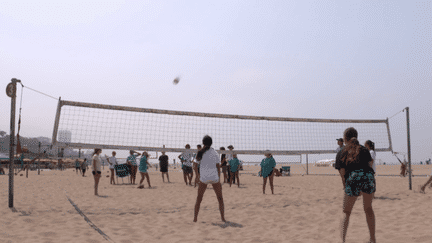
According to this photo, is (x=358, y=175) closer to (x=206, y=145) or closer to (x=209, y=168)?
(x=209, y=168)

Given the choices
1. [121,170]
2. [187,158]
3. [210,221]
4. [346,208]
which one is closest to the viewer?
[346,208]

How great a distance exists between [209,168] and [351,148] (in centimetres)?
222

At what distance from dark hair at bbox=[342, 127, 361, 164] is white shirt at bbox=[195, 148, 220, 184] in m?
2.06

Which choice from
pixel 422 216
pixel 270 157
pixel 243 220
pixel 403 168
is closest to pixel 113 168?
pixel 270 157

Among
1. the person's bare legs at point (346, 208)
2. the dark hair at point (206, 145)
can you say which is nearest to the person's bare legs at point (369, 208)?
the person's bare legs at point (346, 208)

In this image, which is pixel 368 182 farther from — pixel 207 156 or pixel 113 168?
pixel 113 168

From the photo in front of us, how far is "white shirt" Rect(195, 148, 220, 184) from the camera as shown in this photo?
4.66m

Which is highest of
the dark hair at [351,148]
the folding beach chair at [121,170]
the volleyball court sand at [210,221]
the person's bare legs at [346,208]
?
the dark hair at [351,148]

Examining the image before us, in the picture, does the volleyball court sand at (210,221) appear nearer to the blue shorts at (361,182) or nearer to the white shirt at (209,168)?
the white shirt at (209,168)

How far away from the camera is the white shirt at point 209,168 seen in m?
4.66

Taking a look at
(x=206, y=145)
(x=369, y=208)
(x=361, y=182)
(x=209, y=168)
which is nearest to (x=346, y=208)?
(x=369, y=208)

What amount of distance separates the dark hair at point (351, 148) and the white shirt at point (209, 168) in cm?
206

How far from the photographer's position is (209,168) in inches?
184

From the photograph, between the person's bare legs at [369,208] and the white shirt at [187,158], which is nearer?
the person's bare legs at [369,208]
